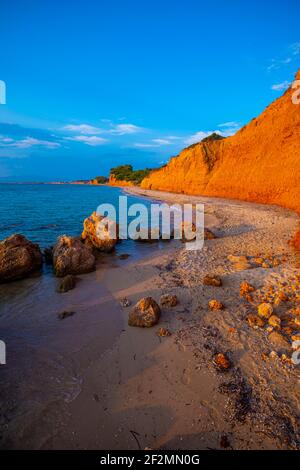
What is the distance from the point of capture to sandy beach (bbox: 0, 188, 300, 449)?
3260mm

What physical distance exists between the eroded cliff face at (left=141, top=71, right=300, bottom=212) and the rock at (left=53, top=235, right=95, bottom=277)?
61.6ft

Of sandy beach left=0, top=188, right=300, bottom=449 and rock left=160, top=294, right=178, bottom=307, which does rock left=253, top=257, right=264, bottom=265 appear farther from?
rock left=160, top=294, right=178, bottom=307

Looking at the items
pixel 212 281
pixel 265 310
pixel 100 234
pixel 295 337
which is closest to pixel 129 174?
pixel 100 234

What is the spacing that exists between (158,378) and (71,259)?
6.56m

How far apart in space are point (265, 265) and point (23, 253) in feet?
31.6

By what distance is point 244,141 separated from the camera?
29.6 m

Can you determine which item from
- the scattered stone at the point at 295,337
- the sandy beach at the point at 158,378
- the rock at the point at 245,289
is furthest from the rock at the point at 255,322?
the rock at the point at 245,289

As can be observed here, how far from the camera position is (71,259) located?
375 inches

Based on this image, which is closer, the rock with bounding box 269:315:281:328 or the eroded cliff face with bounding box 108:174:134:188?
the rock with bounding box 269:315:281:328

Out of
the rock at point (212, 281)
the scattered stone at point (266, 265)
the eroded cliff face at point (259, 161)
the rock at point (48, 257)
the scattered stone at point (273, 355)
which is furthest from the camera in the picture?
the eroded cliff face at point (259, 161)

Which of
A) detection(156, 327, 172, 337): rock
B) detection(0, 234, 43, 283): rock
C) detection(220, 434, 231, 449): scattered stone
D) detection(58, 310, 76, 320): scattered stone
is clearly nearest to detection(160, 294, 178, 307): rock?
detection(156, 327, 172, 337): rock

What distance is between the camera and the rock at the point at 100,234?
1229 cm

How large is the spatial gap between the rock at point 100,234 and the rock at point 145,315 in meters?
6.79

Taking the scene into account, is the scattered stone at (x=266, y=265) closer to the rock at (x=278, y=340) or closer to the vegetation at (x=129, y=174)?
the rock at (x=278, y=340)
